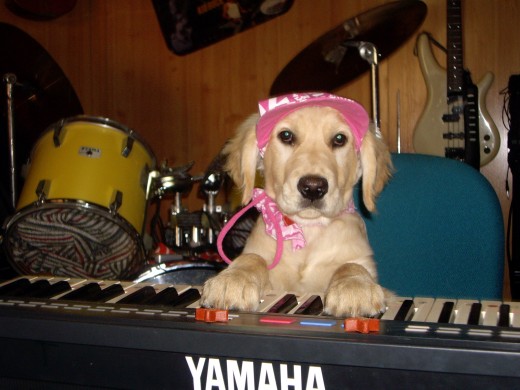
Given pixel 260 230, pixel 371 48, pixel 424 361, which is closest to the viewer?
pixel 424 361

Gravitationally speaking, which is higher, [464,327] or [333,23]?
[333,23]

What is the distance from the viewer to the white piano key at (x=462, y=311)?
91cm

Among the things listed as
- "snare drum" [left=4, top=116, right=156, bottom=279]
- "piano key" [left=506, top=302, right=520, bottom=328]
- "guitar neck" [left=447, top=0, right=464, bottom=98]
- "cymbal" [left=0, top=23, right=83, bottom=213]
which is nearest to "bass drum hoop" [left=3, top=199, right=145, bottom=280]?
"snare drum" [left=4, top=116, right=156, bottom=279]

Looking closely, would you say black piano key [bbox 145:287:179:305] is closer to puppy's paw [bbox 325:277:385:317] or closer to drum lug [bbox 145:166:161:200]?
puppy's paw [bbox 325:277:385:317]

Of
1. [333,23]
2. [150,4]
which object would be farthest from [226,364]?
[150,4]

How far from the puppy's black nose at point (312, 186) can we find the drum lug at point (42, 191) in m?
1.20

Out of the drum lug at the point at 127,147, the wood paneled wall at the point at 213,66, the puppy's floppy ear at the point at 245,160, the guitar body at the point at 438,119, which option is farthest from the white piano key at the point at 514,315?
the wood paneled wall at the point at 213,66

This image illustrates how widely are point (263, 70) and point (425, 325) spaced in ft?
12.1

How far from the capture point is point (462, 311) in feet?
3.16

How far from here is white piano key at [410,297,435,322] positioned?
94 centimetres

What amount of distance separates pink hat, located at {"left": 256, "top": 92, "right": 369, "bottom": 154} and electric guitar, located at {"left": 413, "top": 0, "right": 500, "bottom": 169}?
2.12 m

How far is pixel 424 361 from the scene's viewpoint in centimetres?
76

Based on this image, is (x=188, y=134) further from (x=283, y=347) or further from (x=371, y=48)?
(x=283, y=347)

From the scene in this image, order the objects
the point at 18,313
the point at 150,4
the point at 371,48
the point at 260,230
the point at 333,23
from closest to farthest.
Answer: the point at 18,313 < the point at 260,230 < the point at 371,48 < the point at 333,23 < the point at 150,4
